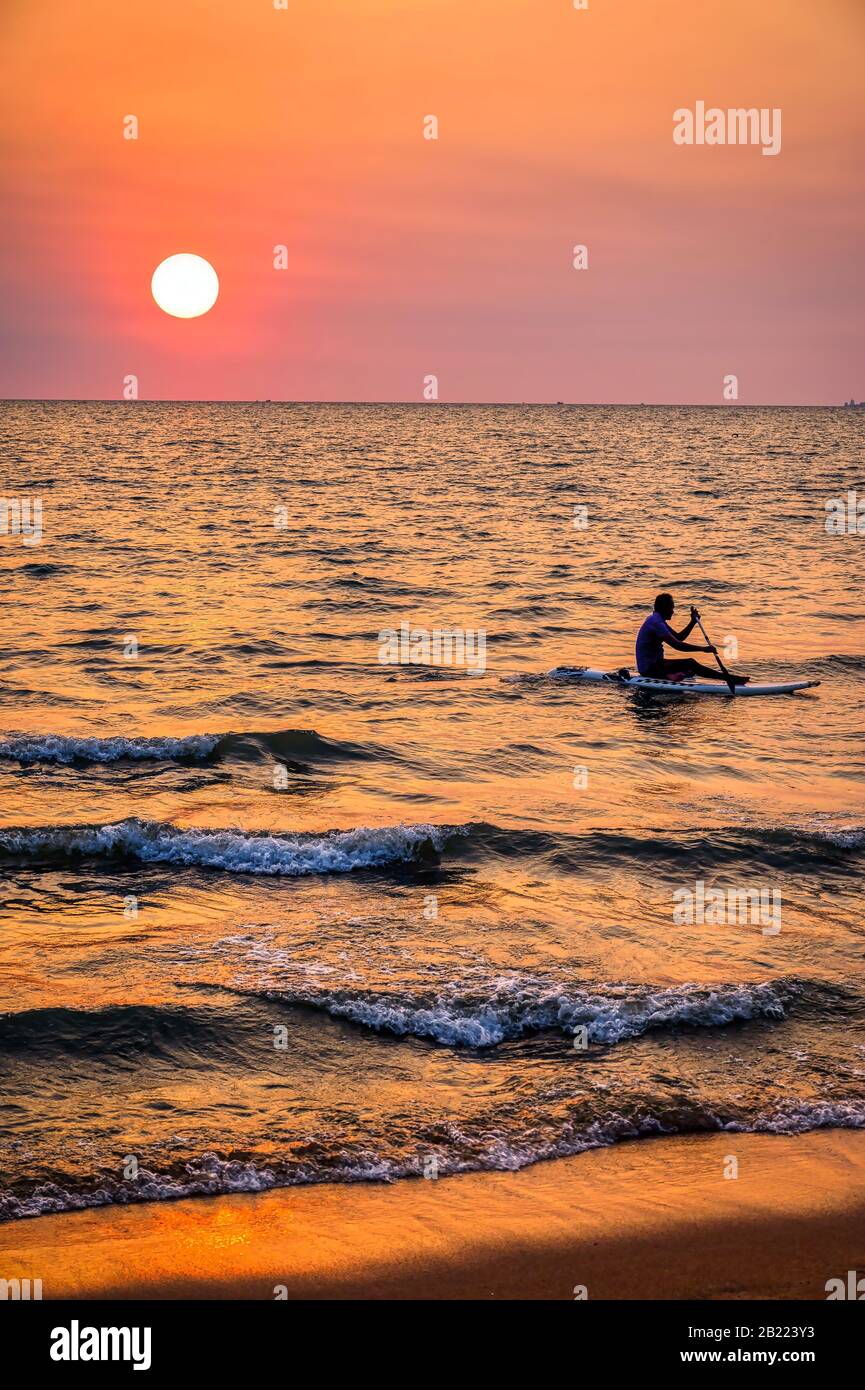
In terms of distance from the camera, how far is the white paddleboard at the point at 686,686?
20000mm

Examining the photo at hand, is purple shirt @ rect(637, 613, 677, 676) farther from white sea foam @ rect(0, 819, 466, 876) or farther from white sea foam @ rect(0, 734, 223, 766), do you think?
white sea foam @ rect(0, 819, 466, 876)

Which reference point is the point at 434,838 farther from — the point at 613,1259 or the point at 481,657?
the point at 481,657

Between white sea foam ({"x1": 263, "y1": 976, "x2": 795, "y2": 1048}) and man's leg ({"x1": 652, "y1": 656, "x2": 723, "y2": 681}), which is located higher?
man's leg ({"x1": 652, "y1": 656, "x2": 723, "y2": 681})

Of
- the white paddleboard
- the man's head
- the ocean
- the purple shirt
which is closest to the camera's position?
the ocean

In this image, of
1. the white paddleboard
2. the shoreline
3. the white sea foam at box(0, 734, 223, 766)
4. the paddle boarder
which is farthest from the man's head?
the shoreline

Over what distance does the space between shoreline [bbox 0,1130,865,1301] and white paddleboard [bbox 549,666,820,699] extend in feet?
44.3

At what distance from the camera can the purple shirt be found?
20.2 metres

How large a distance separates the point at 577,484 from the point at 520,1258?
6112 centimetres

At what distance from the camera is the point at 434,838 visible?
12508 mm

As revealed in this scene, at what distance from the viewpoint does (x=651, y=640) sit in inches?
804

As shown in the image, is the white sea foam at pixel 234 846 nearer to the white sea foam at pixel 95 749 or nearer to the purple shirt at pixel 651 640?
the white sea foam at pixel 95 749

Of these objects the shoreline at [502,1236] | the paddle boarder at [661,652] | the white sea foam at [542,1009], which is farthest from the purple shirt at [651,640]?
the shoreline at [502,1236]

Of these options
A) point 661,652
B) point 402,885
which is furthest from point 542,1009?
point 661,652

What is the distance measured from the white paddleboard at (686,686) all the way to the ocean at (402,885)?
13.1 inches
